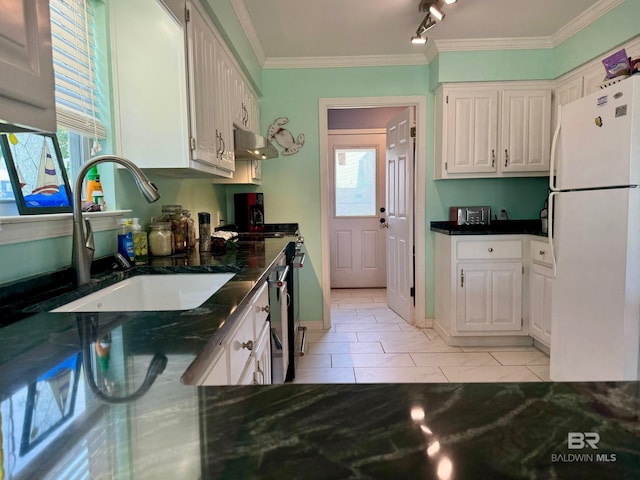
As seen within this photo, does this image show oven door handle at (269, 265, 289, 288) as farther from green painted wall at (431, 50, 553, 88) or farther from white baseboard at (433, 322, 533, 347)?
green painted wall at (431, 50, 553, 88)

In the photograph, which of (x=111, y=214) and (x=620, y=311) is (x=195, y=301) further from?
(x=620, y=311)

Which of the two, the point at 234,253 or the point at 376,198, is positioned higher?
the point at 376,198

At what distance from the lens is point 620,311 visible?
1854mm

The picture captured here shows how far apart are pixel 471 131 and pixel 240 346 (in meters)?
2.87

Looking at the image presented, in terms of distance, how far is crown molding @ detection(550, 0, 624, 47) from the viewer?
99.3 inches

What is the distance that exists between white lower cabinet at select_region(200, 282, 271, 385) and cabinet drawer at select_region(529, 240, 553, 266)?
7.04 feet

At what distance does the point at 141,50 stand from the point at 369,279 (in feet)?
14.4

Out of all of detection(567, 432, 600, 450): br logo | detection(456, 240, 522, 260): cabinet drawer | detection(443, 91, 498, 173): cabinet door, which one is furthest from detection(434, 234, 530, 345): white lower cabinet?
detection(567, 432, 600, 450): br logo

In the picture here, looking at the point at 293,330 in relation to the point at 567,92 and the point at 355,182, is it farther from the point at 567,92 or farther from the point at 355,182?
the point at 355,182

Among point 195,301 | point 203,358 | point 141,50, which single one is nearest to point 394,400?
point 203,358

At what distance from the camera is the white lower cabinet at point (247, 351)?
0.96 metres

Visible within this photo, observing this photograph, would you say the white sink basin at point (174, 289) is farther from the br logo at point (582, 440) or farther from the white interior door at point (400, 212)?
the white interior door at point (400, 212)

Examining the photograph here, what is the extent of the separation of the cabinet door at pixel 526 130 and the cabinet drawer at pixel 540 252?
71 cm

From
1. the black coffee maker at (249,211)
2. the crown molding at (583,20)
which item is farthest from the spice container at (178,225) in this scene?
the crown molding at (583,20)
